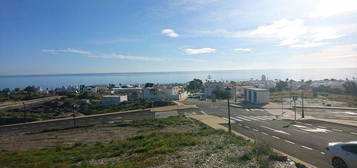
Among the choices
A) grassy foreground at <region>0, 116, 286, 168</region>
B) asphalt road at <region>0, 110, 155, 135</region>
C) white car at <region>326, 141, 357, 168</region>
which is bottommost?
asphalt road at <region>0, 110, 155, 135</region>

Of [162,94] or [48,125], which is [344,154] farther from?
[162,94]

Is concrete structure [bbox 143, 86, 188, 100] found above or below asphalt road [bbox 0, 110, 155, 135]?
above

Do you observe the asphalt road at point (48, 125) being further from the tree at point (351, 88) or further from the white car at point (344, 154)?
the tree at point (351, 88)

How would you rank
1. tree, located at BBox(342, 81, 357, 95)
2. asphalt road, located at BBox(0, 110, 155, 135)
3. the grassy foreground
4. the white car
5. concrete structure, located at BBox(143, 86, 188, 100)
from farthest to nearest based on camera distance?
tree, located at BBox(342, 81, 357, 95) → concrete structure, located at BBox(143, 86, 188, 100) → asphalt road, located at BBox(0, 110, 155, 135) → the grassy foreground → the white car

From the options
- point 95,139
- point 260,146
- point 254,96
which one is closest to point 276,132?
point 260,146

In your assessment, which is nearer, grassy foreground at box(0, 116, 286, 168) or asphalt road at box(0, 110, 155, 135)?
grassy foreground at box(0, 116, 286, 168)

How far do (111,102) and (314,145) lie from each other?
5801 cm

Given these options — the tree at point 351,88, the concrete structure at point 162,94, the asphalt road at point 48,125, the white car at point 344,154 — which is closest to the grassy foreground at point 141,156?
the white car at point 344,154

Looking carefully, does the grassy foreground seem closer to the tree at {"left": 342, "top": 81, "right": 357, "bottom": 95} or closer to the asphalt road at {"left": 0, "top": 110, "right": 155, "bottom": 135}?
the asphalt road at {"left": 0, "top": 110, "right": 155, "bottom": 135}

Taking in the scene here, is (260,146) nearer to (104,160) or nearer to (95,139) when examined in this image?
(104,160)

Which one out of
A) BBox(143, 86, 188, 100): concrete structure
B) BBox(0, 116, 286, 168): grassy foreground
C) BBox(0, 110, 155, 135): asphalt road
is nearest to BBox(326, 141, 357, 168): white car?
BBox(0, 116, 286, 168): grassy foreground

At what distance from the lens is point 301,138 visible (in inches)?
A: 832

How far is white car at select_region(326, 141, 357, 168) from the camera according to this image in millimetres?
10156

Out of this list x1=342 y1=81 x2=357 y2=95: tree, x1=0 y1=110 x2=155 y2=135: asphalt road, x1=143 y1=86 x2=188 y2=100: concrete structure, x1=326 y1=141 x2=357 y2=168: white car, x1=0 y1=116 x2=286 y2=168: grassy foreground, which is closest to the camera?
x1=326 y1=141 x2=357 y2=168: white car
